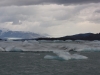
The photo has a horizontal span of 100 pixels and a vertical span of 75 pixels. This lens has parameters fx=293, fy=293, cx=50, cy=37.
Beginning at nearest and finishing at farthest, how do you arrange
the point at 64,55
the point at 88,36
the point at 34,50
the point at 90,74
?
the point at 90,74, the point at 64,55, the point at 34,50, the point at 88,36

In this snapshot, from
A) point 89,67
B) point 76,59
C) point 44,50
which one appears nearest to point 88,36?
point 44,50

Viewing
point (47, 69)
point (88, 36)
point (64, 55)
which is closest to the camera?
point (47, 69)

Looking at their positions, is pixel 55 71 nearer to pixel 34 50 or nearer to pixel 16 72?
pixel 16 72

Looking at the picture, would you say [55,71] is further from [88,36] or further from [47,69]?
[88,36]

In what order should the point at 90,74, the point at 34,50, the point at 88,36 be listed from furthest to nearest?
1. the point at 88,36
2. the point at 34,50
3. the point at 90,74

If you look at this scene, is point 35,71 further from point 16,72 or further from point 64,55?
point 64,55

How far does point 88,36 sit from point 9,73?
88705 millimetres

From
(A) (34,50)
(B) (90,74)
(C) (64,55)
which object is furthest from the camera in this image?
(A) (34,50)

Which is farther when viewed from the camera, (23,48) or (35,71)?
(23,48)

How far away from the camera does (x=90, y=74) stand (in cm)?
2017

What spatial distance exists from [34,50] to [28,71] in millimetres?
22628

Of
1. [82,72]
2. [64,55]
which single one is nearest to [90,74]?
[82,72]

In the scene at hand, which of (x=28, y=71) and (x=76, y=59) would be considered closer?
(x=28, y=71)

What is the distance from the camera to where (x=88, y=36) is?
10725 cm
